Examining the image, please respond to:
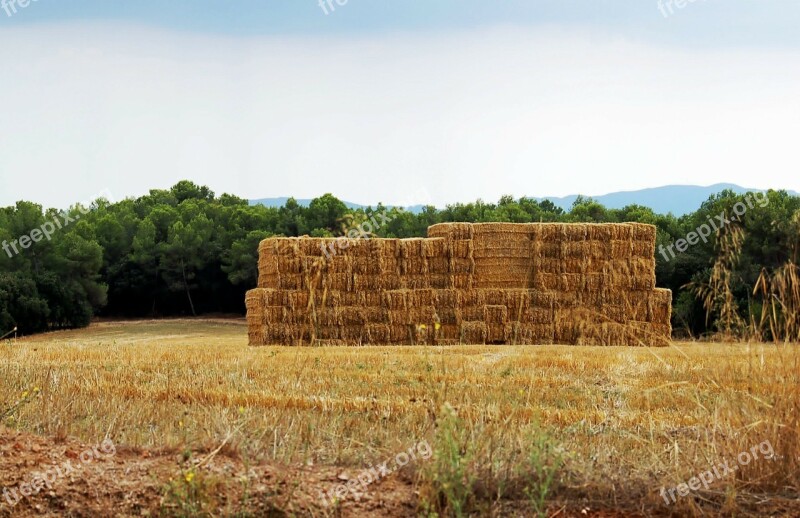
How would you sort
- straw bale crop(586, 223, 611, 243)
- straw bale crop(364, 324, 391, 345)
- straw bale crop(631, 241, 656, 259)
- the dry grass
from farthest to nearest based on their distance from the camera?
straw bale crop(631, 241, 656, 259)
straw bale crop(586, 223, 611, 243)
straw bale crop(364, 324, 391, 345)
the dry grass

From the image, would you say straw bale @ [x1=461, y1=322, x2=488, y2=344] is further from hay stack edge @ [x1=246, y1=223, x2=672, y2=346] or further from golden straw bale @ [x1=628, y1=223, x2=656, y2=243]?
golden straw bale @ [x1=628, y1=223, x2=656, y2=243]

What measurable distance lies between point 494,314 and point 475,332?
668mm

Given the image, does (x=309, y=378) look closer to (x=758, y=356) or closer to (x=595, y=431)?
(x=595, y=431)

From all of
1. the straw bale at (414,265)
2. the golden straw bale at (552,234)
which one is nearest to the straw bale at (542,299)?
the golden straw bale at (552,234)

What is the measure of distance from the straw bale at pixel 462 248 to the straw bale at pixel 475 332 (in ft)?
5.51

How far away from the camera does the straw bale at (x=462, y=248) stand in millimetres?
22516

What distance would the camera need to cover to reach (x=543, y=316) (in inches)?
896

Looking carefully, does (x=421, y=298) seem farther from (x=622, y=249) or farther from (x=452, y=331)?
(x=622, y=249)

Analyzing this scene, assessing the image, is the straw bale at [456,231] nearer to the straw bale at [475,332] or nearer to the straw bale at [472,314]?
the straw bale at [472,314]

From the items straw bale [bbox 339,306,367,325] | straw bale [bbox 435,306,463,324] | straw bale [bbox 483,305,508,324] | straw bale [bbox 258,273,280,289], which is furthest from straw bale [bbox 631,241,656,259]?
straw bale [bbox 258,273,280,289]

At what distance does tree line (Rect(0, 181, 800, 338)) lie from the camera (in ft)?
125

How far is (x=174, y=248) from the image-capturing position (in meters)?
45.2

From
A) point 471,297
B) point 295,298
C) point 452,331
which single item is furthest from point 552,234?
point 295,298

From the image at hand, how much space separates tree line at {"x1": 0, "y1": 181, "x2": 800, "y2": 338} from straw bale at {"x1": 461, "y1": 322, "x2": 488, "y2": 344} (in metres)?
13.7
